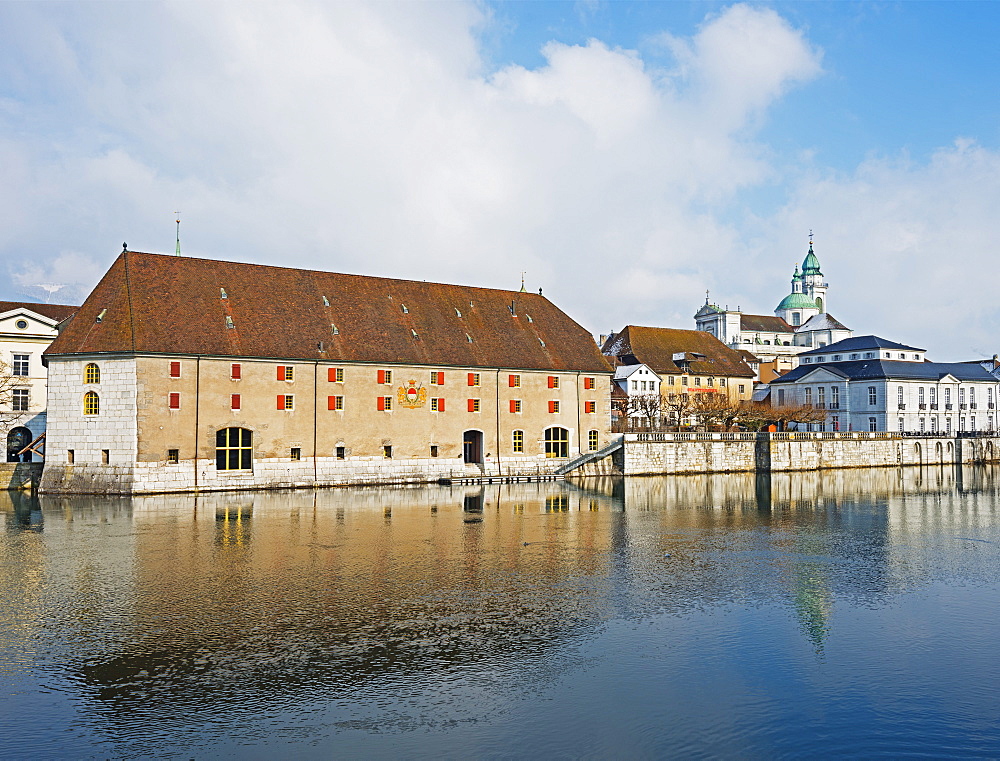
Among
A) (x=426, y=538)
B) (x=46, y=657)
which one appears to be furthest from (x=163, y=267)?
(x=46, y=657)

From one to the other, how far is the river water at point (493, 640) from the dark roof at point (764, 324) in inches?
5233

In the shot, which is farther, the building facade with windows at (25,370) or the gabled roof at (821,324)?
the gabled roof at (821,324)

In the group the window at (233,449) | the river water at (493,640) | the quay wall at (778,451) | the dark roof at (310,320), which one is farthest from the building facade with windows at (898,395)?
the window at (233,449)

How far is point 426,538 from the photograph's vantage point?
3206 centimetres

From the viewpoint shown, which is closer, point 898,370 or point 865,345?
point 898,370

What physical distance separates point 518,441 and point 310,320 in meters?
15.9

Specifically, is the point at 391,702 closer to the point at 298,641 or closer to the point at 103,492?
the point at 298,641

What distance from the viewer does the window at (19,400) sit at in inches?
2436

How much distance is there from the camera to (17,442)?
60844 millimetres

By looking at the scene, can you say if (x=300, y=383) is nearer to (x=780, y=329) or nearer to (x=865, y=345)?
(x=865, y=345)

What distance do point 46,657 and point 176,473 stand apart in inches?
1224

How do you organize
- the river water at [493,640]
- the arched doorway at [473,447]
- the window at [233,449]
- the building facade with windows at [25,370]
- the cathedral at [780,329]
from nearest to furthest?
the river water at [493,640] < the window at [233,449] < the arched doorway at [473,447] < the building facade with windows at [25,370] < the cathedral at [780,329]

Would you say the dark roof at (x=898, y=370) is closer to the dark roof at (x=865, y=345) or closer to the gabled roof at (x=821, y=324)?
the dark roof at (x=865, y=345)

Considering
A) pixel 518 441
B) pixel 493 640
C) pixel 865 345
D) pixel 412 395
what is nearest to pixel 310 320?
pixel 412 395
